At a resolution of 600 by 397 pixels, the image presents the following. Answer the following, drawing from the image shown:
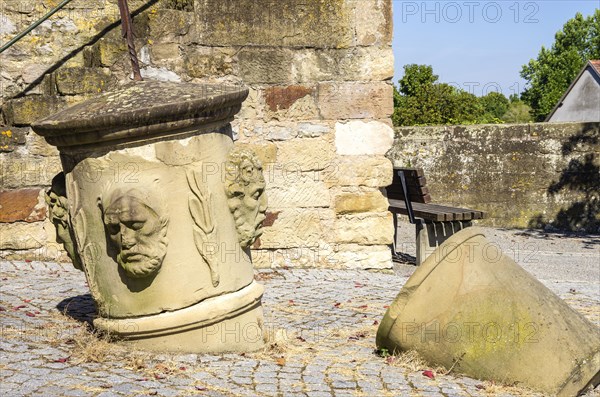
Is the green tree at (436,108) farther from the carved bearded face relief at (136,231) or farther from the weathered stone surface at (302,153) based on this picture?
the carved bearded face relief at (136,231)

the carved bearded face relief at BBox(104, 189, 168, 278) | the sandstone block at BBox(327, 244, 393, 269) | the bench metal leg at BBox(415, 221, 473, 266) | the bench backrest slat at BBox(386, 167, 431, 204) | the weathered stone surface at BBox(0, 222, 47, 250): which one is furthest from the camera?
the bench backrest slat at BBox(386, 167, 431, 204)

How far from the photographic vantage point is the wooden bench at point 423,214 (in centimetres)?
745

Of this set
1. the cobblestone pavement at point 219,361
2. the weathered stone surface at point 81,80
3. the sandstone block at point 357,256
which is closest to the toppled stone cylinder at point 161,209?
the cobblestone pavement at point 219,361

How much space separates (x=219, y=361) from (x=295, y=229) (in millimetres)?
2895

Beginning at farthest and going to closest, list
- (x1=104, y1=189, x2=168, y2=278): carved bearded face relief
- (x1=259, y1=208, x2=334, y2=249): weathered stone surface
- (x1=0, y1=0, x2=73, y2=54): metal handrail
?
(x1=259, y1=208, x2=334, y2=249): weathered stone surface
(x1=0, y1=0, x2=73, y2=54): metal handrail
(x1=104, y1=189, x2=168, y2=278): carved bearded face relief

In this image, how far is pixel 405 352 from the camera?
4184 millimetres

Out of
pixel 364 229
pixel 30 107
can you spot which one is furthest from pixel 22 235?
pixel 364 229

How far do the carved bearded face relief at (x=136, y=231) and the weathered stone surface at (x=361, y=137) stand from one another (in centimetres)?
312

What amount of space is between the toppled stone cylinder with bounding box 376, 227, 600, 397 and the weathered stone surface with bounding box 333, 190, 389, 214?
8.35 feet

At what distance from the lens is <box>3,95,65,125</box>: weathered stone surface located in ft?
21.2

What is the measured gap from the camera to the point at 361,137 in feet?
Result: 22.4

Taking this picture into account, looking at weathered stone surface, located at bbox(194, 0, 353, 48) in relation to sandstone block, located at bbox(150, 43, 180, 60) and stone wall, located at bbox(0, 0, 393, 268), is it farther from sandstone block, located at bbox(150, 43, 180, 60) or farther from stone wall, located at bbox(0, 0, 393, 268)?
sandstone block, located at bbox(150, 43, 180, 60)

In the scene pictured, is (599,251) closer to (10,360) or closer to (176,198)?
(176,198)

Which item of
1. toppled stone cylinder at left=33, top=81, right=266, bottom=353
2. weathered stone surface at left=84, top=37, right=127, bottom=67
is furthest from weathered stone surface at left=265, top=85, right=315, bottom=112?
toppled stone cylinder at left=33, top=81, right=266, bottom=353
